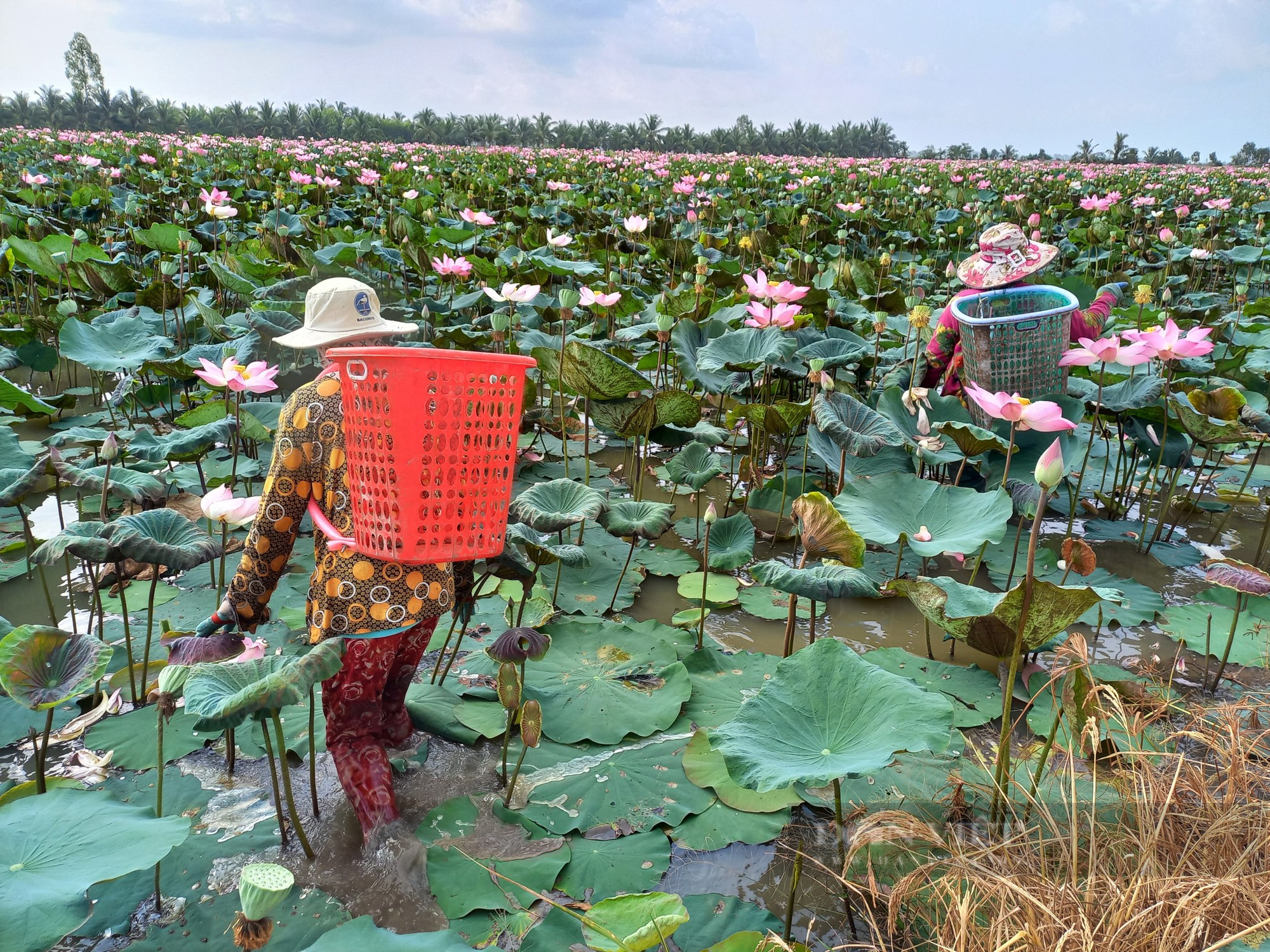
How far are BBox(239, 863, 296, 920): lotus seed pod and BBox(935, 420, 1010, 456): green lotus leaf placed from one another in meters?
2.41

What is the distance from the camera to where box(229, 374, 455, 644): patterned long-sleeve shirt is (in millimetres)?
1778

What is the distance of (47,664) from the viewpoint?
1.63 meters

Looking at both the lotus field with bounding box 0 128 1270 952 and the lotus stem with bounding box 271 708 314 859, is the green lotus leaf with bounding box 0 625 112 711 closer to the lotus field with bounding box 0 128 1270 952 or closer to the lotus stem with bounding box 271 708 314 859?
the lotus field with bounding box 0 128 1270 952

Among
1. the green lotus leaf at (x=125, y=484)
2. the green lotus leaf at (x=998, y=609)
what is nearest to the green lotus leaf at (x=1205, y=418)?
the green lotus leaf at (x=998, y=609)

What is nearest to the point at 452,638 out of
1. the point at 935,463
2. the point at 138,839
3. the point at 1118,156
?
the point at 138,839

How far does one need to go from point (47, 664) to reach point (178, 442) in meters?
1.20

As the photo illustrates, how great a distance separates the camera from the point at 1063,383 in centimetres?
327

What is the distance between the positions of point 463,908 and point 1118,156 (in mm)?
32219

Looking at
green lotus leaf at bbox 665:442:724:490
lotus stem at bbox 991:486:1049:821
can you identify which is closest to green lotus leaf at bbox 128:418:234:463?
green lotus leaf at bbox 665:442:724:490

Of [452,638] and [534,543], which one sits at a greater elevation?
[534,543]

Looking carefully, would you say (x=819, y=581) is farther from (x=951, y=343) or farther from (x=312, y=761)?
(x=951, y=343)

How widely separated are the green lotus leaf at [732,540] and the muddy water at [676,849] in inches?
8.8

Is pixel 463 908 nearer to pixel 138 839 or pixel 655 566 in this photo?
pixel 138 839

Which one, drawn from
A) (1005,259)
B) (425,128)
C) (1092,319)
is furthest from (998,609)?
(425,128)
